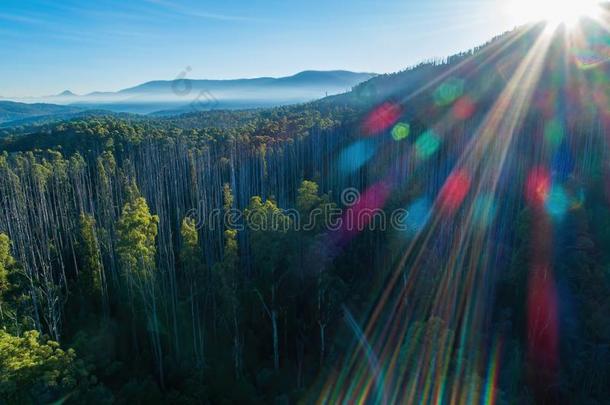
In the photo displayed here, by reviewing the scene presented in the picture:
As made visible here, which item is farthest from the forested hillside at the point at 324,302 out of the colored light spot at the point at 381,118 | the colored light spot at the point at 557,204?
the colored light spot at the point at 381,118

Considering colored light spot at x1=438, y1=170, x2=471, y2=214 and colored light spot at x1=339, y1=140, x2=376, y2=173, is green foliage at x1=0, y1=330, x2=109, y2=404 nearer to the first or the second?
colored light spot at x1=438, y1=170, x2=471, y2=214

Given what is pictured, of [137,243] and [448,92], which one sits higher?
[448,92]

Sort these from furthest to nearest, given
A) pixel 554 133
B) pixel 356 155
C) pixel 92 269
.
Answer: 1. pixel 356 155
2. pixel 554 133
3. pixel 92 269

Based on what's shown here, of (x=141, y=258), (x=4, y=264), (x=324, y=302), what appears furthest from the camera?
(x=324, y=302)

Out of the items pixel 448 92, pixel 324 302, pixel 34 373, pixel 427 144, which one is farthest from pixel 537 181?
pixel 448 92

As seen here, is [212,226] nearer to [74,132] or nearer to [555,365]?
[555,365]

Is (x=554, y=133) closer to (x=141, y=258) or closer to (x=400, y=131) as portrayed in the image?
(x=400, y=131)

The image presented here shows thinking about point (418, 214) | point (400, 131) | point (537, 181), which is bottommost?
point (418, 214)
